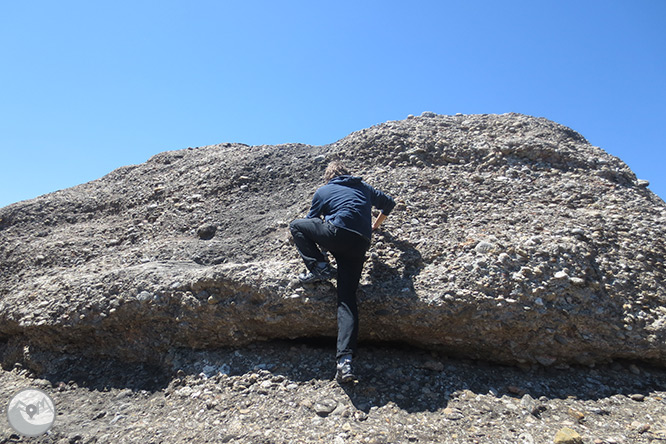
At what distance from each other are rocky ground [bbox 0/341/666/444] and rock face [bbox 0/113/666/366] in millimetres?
227

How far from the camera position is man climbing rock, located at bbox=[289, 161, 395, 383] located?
418 centimetres

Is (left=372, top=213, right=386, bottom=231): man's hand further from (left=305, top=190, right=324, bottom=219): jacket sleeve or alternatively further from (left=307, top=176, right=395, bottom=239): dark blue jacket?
(left=305, top=190, right=324, bottom=219): jacket sleeve

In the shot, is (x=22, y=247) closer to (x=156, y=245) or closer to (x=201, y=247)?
(x=156, y=245)

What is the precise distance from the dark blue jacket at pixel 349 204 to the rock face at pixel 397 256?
2.23 feet

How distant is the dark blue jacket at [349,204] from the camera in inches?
175

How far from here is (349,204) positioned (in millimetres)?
4621

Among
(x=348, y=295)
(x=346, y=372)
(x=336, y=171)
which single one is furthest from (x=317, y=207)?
(x=346, y=372)

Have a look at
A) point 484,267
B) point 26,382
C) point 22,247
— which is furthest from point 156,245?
point 484,267

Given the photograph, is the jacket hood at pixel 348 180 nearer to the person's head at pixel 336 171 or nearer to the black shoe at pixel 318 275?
the person's head at pixel 336 171

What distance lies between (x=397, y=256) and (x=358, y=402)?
1.83 metres

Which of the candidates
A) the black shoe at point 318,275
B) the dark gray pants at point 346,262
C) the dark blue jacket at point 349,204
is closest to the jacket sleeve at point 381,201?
the dark blue jacket at point 349,204

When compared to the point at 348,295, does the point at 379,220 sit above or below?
above

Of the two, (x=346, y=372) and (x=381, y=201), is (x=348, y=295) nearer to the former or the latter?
(x=346, y=372)

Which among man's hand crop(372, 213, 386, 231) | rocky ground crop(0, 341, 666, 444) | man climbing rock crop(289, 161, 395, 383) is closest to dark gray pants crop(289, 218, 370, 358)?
man climbing rock crop(289, 161, 395, 383)
